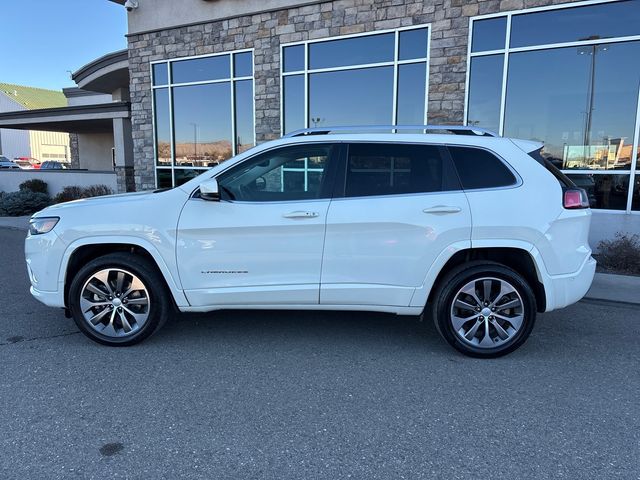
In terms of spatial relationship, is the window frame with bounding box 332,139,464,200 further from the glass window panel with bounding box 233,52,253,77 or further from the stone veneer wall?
the glass window panel with bounding box 233,52,253,77

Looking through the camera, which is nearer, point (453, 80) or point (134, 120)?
point (453, 80)

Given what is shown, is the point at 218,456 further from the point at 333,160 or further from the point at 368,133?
the point at 368,133

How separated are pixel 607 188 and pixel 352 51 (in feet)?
18.8

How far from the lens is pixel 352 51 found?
1007cm

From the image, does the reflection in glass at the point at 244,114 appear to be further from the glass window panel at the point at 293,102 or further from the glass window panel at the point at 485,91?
the glass window panel at the point at 485,91

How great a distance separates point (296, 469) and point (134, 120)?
12.6 m

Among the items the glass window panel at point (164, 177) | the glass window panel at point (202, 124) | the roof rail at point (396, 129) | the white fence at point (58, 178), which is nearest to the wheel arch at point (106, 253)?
the roof rail at point (396, 129)

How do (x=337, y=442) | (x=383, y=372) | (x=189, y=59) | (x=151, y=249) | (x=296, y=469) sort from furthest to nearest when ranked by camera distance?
1. (x=189, y=59)
2. (x=151, y=249)
3. (x=383, y=372)
4. (x=337, y=442)
5. (x=296, y=469)

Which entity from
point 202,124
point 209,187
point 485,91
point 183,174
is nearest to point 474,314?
point 209,187

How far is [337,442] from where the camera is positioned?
2760 mm

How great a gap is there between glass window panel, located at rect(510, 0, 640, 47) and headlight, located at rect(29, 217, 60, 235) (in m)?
8.23

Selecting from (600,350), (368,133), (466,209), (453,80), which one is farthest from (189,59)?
(600,350)

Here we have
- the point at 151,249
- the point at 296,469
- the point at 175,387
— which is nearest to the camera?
the point at 296,469

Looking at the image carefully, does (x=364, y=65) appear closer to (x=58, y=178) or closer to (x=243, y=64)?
(x=243, y=64)
